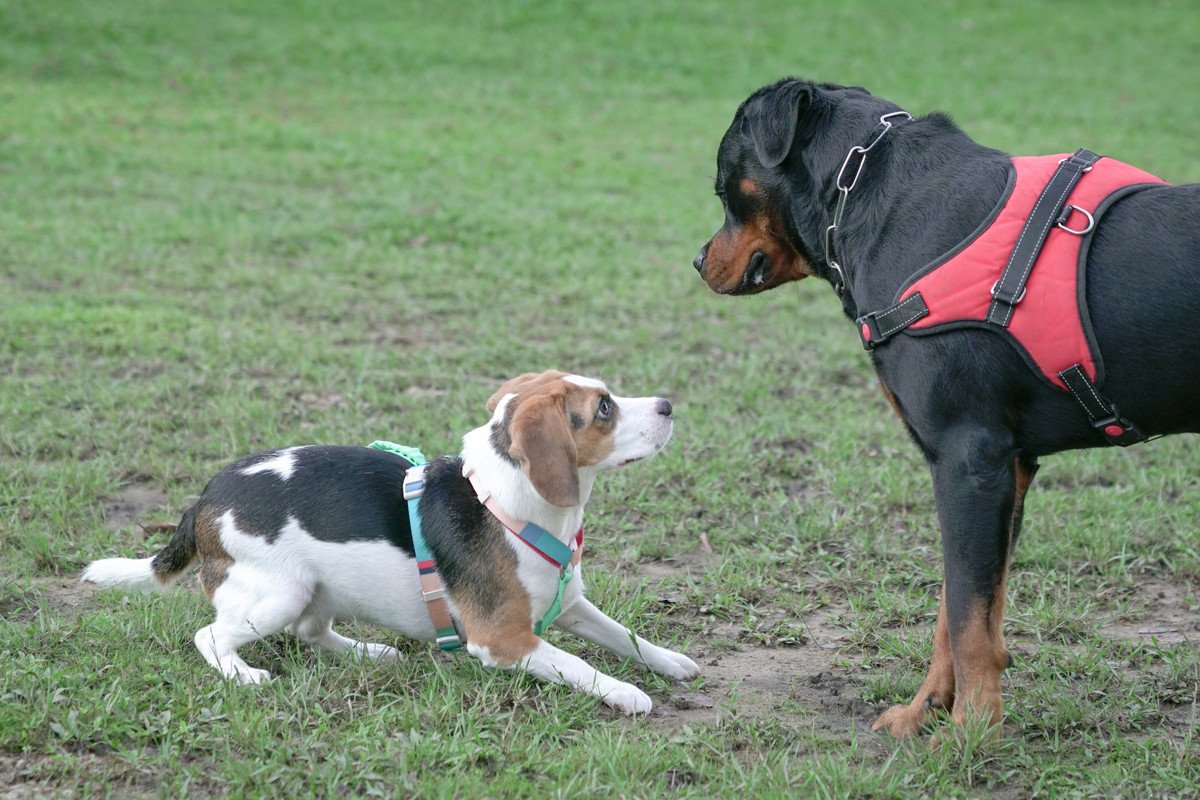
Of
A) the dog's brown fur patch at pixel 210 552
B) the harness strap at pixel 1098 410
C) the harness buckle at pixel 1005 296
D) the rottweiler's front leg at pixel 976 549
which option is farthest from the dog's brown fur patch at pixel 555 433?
the harness strap at pixel 1098 410

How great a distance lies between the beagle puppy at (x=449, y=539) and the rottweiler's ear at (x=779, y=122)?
3.18 feet

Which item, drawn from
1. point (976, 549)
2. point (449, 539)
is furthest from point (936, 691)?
point (449, 539)

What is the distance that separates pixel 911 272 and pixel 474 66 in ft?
55.5

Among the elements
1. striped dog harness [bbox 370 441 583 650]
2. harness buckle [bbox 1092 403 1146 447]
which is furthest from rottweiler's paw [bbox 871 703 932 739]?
A: striped dog harness [bbox 370 441 583 650]

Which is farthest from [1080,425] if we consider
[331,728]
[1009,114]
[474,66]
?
[474,66]

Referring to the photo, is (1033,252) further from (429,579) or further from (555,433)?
(429,579)

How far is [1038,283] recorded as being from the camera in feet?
11.7

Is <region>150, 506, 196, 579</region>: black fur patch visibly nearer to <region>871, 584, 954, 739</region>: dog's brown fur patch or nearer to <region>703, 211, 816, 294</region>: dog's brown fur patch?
<region>703, 211, 816, 294</region>: dog's brown fur patch

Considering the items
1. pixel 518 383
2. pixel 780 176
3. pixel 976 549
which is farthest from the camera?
pixel 518 383

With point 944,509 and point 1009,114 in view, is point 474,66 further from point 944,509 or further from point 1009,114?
point 944,509

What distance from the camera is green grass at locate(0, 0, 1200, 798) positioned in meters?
3.66

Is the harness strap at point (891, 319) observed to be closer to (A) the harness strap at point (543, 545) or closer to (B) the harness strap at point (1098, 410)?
(B) the harness strap at point (1098, 410)

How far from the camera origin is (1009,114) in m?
17.9

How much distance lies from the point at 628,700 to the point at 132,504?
113 inches
